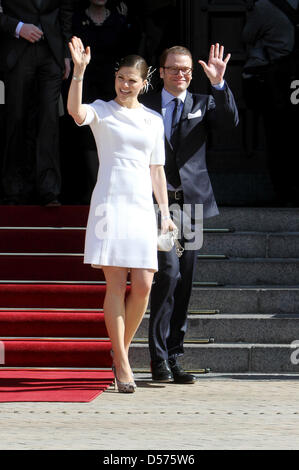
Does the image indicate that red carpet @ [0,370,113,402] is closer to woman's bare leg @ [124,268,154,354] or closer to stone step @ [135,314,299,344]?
woman's bare leg @ [124,268,154,354]

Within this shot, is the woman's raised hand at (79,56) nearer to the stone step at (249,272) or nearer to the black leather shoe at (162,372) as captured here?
the black leather shoe at (162,372)

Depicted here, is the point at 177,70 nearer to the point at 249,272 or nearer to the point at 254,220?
the point at 249,272

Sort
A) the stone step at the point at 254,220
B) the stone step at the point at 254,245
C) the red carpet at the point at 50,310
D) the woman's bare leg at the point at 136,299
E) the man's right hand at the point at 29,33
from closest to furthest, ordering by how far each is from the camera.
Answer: the woman's bare leg at the point at 136,299
the red carpet at the point at 50,310
the stone step at the point at 254,245
the stone step at the point at 254,220
the man's right hand at the point at 29,33

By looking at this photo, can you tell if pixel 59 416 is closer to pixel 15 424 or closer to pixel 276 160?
pixel 15 424

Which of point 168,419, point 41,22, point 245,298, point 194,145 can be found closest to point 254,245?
point 245,298

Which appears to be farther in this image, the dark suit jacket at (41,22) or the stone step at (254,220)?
the dark suit jacket at (41,22)

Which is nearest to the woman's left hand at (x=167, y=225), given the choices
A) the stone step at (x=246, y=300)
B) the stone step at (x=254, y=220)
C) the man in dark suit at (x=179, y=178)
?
the man in dark suit at (x=179, y=178)

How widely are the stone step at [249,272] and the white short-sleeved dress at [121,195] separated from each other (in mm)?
1599

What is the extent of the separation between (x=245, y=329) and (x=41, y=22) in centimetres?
320

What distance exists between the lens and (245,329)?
7.90 meters

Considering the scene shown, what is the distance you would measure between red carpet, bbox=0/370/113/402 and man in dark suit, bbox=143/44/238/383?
0.40m

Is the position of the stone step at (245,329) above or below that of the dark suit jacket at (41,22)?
below

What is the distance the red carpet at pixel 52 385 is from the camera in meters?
6.73

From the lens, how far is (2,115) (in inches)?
426
